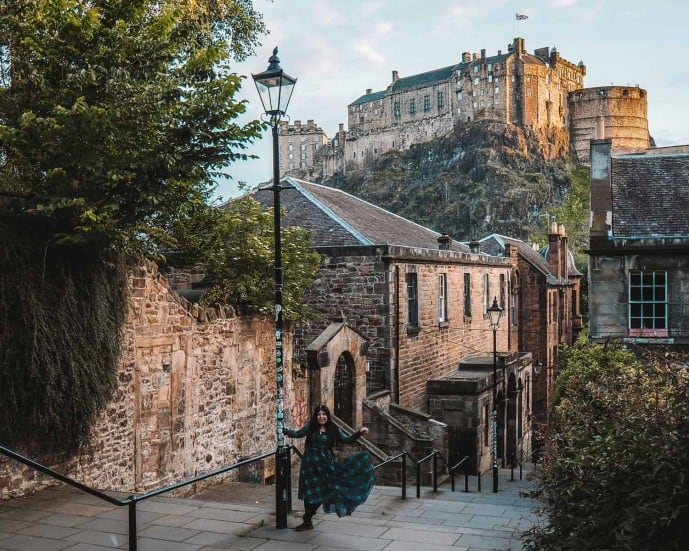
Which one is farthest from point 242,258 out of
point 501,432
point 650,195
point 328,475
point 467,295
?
point 501,432

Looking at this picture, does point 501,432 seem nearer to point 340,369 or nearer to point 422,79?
point 340,369

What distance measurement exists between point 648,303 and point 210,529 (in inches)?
562

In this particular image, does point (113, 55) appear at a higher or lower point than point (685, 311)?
higher

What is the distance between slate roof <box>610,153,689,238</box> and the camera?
1862 centimetres

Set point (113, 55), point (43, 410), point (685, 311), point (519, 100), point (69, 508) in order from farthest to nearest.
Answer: point (519, 100) < point (685, 311) < point (113, 55) < point (43, 410) < point (69, 508)

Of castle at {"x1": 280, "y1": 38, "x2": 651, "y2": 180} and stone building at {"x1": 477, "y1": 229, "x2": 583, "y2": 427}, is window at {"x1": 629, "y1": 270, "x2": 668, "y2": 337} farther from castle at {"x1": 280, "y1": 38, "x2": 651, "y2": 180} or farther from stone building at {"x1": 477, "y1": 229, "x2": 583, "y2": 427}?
castle at {"x1": 280, "y1": 38, "x2": 651, "y2": 180}

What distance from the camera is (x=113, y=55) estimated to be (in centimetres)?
969

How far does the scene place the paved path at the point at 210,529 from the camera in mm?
7129

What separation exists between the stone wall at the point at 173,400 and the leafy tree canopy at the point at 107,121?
150cm

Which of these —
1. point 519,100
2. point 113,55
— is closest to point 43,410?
point 113,55

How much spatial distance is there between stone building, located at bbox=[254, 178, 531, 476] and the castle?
77.9m

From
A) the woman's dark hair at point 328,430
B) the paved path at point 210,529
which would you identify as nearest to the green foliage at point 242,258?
the paved path at point 210,529

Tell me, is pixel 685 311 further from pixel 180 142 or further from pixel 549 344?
pixel 549 344

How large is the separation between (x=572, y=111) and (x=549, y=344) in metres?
75.2
